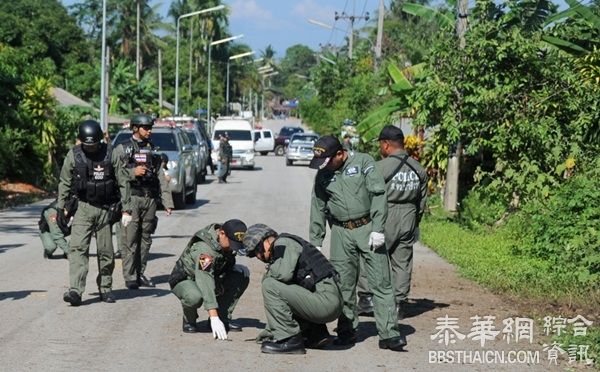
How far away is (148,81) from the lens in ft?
218

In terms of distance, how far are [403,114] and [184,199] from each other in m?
5.62

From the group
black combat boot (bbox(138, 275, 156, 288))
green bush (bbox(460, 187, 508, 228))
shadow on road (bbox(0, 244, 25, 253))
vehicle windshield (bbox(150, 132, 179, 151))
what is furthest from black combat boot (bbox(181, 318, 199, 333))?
vehicle windshield (bbox(150, 132, 179, 151))

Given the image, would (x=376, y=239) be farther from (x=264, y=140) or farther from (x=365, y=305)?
(x=264, y=140)

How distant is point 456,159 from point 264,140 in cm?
4380

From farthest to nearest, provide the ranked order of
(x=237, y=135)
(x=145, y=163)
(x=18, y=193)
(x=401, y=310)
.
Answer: (x=237, y=135) < (x=18, y=193) < (x=145, y=163) < (x=401, y=310)

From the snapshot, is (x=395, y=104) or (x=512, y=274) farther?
(x=395, y=104)

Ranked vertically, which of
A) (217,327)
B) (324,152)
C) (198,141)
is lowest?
(217,327)

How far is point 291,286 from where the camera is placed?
28.5ft

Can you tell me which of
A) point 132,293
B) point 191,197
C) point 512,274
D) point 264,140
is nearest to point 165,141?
point 191,197

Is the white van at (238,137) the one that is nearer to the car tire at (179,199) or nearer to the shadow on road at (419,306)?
the car tire at (179,199)

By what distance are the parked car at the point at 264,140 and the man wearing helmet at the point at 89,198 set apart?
5288cm

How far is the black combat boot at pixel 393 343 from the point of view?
9.04 meters

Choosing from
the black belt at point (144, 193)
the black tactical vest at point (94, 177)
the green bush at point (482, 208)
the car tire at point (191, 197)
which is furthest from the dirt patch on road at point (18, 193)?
the black tactical vest at point (94, 177)

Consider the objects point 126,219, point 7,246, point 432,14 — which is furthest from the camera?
point 432,14
